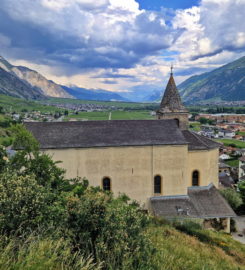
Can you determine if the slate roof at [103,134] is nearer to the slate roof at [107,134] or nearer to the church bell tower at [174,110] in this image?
the slate roof at [107,134]

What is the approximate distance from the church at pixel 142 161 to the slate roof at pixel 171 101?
11.5ft

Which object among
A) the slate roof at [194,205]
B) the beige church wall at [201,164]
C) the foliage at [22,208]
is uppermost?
the foliage at [22,208]

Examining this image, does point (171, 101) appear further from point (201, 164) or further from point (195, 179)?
point (195, 179)

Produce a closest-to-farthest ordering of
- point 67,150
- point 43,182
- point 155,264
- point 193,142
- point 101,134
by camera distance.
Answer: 1. point 155,264
2. point 43,182
3. point 67,150
4. point 101,134
5. point 193,142

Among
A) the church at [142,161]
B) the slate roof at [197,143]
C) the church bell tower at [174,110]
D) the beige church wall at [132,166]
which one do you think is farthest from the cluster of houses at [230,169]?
the beige church wall at [132,166]

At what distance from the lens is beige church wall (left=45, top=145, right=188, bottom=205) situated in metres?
22.9

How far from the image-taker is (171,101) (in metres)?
29.3

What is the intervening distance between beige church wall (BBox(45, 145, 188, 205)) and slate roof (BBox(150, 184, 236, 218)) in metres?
0.91

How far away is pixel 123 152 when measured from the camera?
23578 millimetres

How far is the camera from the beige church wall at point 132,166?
75.3ft

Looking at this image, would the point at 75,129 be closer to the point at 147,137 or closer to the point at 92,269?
the point at 147,137

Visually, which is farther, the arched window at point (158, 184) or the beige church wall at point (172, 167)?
the arched window at point (158, 184)

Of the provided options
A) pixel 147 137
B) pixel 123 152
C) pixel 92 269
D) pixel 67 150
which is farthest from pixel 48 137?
pixel 92 269

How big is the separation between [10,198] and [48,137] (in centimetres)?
1693
